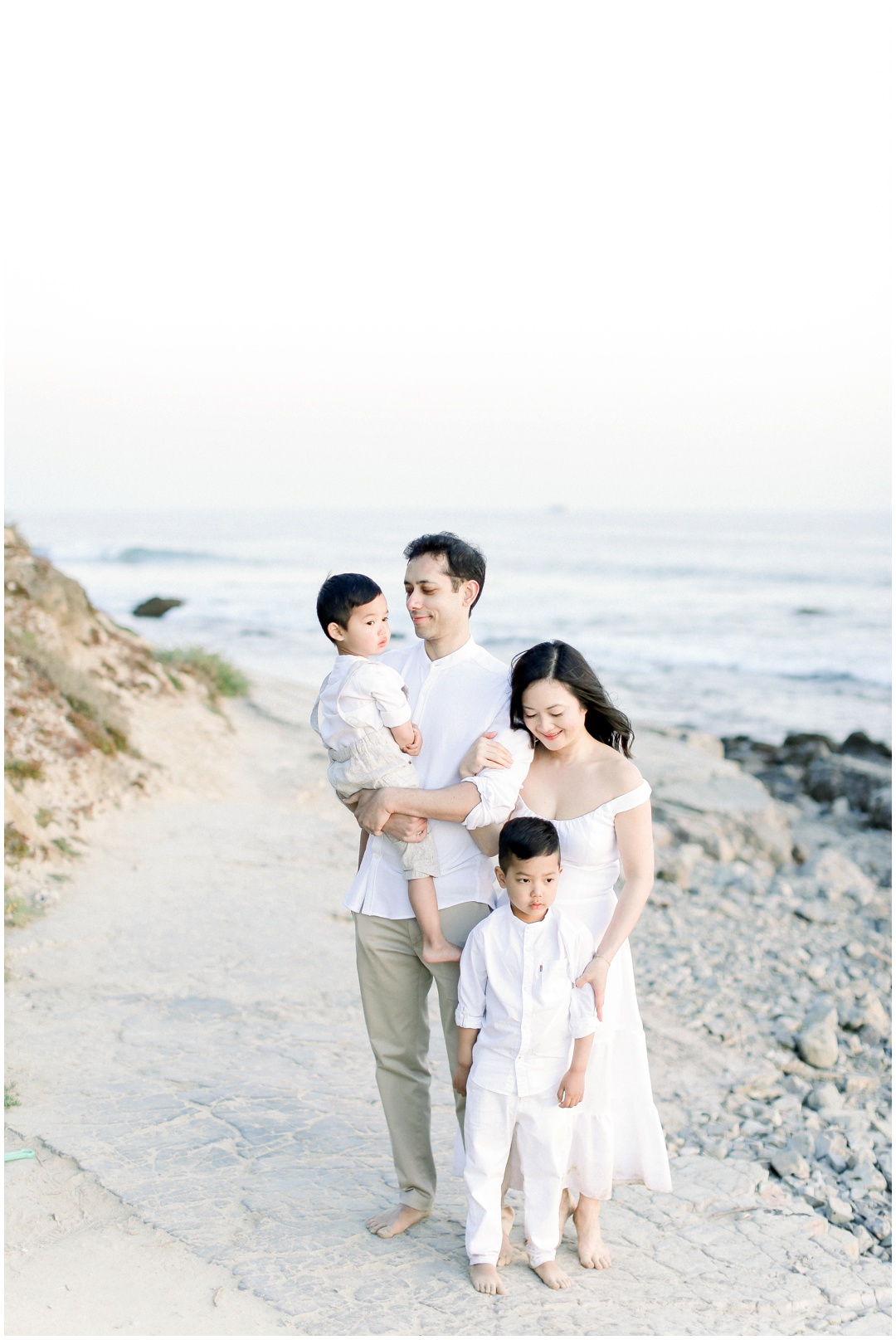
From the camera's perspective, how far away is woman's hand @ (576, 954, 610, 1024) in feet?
11.0

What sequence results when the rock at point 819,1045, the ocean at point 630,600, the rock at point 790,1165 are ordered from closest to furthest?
the rock at point 790,1165 → the rock at point 819,1045 → the ocean at point 630,600

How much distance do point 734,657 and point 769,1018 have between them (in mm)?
18339

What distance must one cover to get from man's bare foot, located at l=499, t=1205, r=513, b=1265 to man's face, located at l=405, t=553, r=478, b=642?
1.91 m

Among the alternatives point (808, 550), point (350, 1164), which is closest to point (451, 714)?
point (350, 1164)

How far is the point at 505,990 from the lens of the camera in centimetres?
334

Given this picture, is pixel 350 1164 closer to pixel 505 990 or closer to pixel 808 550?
pixel 505 990

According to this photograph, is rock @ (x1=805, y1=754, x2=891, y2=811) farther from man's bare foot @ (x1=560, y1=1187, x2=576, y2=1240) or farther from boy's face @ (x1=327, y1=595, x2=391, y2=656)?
boy's face @ (x1=327, y1=595, x2=391, y2=656)

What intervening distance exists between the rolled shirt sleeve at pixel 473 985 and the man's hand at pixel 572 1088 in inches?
12.0

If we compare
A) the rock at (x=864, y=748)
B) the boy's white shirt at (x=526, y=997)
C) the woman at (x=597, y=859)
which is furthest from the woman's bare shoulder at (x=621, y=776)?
the rock at (x=864, y=748)

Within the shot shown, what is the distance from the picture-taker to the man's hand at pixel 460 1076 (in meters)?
3.46

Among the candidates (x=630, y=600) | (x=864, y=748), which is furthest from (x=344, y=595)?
(x=630, y=600)

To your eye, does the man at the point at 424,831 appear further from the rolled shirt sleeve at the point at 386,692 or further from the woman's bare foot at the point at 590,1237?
the woman's bare foot at the point at 590,1237

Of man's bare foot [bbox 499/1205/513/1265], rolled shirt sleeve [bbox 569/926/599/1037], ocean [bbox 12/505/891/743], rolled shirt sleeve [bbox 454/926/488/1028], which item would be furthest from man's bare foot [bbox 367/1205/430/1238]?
ocean [bbox 12/505/891/743]

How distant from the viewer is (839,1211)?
4.55m
